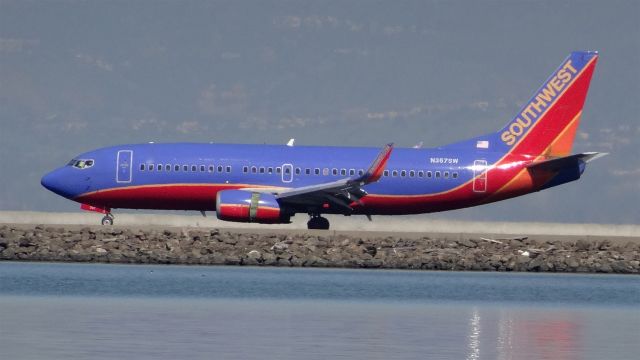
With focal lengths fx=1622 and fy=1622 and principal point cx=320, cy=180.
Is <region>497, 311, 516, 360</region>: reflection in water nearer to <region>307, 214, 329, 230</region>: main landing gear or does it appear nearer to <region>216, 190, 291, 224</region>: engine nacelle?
<region>216, 190, 291, 224</region>: engine nacelle

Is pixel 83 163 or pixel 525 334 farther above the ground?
pixel 83 163

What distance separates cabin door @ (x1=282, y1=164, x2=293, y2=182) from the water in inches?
387

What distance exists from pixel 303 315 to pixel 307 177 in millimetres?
24125

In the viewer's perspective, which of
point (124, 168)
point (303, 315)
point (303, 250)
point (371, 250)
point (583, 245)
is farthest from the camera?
point (124, 168)

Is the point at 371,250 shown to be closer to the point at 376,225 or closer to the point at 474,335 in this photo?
the point at 376,225

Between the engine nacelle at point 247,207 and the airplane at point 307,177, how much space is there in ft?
0.11

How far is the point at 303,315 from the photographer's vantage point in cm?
3175

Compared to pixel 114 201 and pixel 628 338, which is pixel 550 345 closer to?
pixel 628 338

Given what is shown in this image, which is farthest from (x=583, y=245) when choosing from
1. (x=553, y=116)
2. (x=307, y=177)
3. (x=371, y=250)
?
(x=307, y=177)

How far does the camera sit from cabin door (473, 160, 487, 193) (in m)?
57.1

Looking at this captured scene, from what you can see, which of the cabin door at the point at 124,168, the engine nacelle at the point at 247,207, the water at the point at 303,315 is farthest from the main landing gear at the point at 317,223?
the water at the point at 303,315

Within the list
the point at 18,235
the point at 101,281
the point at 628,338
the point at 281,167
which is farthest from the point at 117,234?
the point at 628,338

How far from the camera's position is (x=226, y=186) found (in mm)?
55250

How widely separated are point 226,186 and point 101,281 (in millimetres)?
16053
